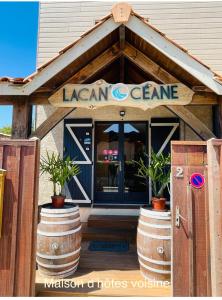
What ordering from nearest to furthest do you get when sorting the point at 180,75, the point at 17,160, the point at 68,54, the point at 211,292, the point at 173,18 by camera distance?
the point at 211,292, the point at 17,160, the point at 68,54, the point at 180,75, the point at 173,18

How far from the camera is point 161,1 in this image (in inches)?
249

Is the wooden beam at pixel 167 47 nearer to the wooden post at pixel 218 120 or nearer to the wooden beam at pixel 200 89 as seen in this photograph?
the wooden beam at pixel 200 89

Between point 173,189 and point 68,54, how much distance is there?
2331 millimetres

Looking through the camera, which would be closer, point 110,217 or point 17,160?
point 17,160

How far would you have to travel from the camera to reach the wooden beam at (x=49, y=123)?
3.39 meters

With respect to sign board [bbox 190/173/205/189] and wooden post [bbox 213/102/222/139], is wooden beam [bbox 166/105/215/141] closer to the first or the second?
wooden post [bbox 213/102/222/139]

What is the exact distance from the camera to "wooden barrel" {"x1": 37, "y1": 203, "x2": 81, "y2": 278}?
3.16m

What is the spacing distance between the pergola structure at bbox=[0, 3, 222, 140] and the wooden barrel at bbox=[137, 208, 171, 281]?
142 cm

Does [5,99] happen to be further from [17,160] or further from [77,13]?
[77,13]

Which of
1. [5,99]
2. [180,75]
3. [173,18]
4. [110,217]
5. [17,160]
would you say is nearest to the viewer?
[17,160]

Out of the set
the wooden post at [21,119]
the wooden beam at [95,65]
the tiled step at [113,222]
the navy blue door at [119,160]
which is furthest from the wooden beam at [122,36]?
the tiled step at [113,222]

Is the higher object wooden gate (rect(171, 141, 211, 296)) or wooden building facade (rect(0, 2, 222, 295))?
wooden building facade (rect(0, 2, 222, 295))

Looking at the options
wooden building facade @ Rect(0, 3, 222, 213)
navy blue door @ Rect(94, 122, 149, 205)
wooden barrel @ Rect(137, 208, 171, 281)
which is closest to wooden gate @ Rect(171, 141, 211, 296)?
wooden barrel @ Rect(137, 208, 171, 281)

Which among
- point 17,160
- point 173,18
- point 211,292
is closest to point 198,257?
point 211,292
